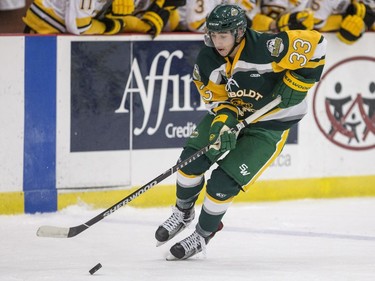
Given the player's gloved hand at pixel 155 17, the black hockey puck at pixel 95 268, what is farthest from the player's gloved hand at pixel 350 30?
the black hockey puck at pixel 95 268

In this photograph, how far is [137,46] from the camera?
6.86 meters

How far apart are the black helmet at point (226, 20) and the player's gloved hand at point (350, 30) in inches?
81.5

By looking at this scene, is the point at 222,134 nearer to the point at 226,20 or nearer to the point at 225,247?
the point at 226,20

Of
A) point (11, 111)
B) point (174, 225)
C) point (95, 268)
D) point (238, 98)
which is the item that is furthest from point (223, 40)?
point (11, 111)

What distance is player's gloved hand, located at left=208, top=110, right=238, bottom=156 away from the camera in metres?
5.36

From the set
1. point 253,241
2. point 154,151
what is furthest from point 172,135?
point 253,241

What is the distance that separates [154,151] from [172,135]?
155 millimetres

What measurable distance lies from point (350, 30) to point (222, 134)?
7.22ft

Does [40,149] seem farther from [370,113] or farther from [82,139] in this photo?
[370,113]

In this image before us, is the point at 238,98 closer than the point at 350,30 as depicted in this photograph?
Yes

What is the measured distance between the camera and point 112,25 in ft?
22.1

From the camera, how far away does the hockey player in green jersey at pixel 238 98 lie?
5.37 metres

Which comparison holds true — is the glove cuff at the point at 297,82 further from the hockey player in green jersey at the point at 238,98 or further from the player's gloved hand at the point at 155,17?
the player's gloved hand at the point at 155,17

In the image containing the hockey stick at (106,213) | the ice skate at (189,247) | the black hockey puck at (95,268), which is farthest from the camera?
the ice skate at (189,247)
